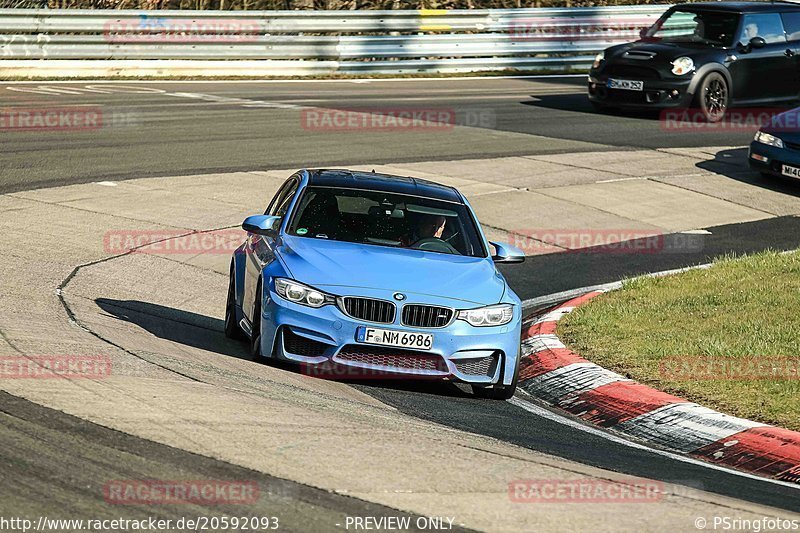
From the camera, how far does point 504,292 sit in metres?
9.02

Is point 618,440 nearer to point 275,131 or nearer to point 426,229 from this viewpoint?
point 426,229

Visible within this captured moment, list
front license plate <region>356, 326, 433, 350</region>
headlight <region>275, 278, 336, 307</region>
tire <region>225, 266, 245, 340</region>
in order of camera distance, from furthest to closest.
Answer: tire <region>225, 266, 245, 340</region>, headlight <region>275, 278, 336, 307</region>, front license plate <region>356, 326, 433, 350</region>

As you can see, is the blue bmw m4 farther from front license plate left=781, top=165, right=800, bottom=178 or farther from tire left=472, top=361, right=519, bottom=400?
front license plate left=781, top=165, right=800, bottom=178

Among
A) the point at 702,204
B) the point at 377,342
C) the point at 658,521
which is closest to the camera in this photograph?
the point at 658,521

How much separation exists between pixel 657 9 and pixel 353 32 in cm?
800

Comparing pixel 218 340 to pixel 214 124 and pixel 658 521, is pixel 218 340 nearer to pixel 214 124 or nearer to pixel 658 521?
pixel 658 521

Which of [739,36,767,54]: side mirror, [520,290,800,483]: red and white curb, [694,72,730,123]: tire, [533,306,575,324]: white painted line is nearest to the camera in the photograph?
[520,290,800,483]: red and white curb

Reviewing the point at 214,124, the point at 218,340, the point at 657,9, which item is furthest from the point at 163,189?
the point at 657,9

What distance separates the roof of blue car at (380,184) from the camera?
995 cm

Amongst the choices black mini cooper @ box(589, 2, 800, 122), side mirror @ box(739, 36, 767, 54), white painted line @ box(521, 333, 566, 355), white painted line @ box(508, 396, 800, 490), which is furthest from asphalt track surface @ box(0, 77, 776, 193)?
white painted line @ box(508, 396, 800, 490)

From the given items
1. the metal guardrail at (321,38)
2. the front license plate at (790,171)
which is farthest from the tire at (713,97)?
the metal guardrail at (321,38)

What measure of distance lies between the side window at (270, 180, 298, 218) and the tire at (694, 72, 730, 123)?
13.7 metres

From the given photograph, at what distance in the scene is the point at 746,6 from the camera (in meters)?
23.7

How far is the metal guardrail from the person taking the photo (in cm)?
2506
